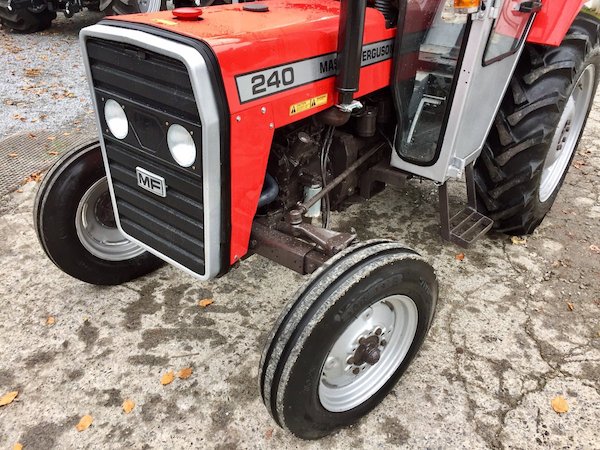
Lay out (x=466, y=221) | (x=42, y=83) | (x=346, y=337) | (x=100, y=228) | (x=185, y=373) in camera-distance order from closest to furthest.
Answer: (x=346, y=337)
(x=185, y=373)
(x=100, y=228)
(x=466, y=221)
(x=42, y=83)

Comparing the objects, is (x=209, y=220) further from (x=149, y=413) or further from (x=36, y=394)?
(x=36, y=394)

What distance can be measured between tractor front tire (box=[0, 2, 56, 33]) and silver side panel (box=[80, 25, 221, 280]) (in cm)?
723

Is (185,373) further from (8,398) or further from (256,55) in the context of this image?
(256,55)

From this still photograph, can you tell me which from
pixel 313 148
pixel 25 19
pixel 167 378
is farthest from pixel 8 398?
pixel 25 19

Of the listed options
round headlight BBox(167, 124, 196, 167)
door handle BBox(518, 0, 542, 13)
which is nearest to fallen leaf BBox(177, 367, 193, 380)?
round headlight BBox(167, 124, 196, 167)

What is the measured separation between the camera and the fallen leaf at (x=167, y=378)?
2.39 meters

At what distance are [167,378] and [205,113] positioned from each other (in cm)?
135

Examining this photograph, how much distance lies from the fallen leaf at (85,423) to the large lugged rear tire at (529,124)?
8.21 ft

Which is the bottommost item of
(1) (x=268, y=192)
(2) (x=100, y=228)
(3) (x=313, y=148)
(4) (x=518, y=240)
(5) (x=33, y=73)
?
(5) (x=33, y=73)

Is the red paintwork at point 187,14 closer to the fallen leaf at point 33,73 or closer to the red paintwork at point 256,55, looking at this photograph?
the red paintwork at point 256,55

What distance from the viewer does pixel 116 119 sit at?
210 centimetres

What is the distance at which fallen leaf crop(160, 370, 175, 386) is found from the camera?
7.85ft

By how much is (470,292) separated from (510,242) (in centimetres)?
69

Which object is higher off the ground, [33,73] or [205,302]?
[205,302]
